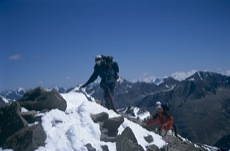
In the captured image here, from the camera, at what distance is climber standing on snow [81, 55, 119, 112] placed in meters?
23.6

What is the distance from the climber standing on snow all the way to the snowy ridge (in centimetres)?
225

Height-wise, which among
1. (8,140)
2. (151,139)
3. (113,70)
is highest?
(113,70)

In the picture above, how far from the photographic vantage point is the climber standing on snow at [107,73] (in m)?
23.6

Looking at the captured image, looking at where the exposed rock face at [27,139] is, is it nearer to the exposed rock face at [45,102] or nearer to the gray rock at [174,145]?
the exposed rock face at [45,102]

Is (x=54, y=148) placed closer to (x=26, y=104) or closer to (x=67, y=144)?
(x=67, y=144)

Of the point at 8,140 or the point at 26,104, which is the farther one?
the point at 26,104

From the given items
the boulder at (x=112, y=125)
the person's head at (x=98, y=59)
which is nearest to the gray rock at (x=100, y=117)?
the boulder at (x=112, y=125)

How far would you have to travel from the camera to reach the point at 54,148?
16.8 meters

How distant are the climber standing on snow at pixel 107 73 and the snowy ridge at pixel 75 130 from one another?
2248 millimetres

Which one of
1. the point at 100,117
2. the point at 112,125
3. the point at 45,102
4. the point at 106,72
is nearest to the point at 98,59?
the point at 106,72

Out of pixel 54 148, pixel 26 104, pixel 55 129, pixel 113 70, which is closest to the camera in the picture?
pixel 54 148

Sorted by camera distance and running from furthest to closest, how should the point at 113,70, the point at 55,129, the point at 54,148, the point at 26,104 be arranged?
the point at 113,70, the point at 26,104, the point at 55,129, the point at 54,148

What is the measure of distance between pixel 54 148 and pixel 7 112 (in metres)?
4.12

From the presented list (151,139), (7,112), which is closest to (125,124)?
(151,139)
